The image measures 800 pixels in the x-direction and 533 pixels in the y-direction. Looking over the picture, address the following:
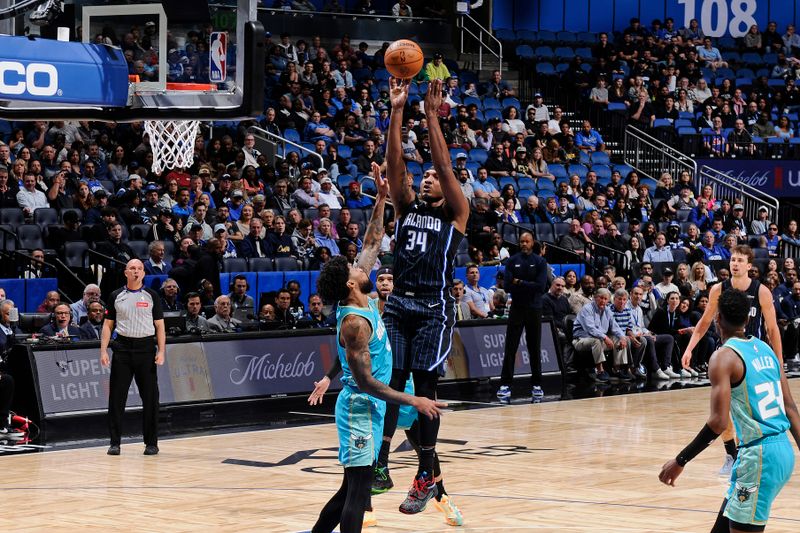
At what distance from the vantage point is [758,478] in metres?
6.06

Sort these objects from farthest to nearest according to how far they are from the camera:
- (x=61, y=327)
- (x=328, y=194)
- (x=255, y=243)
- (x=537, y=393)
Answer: (x=328, y=194) → (x=255, y=243) → (x=537, y=393) → (x=61, y=327)

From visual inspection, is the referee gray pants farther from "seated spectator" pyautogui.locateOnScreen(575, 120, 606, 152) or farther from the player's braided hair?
"seated spectator" pyautogui.locateOnScreen(575, 120, 606, 152)

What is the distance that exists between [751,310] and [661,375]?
8.07 metres

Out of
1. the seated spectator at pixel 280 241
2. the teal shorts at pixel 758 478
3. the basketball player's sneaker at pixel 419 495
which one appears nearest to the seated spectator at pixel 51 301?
the seated spectator at pixel 280 241

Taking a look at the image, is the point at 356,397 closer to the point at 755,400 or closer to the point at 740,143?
the point at 755,400

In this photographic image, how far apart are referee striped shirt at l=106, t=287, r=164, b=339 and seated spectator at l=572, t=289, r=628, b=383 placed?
23.6 feet

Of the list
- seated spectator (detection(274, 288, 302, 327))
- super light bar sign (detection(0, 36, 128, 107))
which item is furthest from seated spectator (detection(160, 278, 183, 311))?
super light bar sign (detection(0, 36, 128, 107))

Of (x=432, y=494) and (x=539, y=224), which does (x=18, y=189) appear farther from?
(x=432, y=494)

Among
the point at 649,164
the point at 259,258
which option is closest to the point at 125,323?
the point at 259,258

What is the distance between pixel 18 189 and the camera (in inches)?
663

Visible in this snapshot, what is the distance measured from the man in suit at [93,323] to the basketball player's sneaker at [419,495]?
6344 millimetres

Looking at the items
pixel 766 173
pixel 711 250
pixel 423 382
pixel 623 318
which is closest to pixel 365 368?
pixel 423 382

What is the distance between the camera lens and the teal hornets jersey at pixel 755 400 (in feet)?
20.2

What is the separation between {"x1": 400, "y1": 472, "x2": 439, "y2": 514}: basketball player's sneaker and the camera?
8.21m
